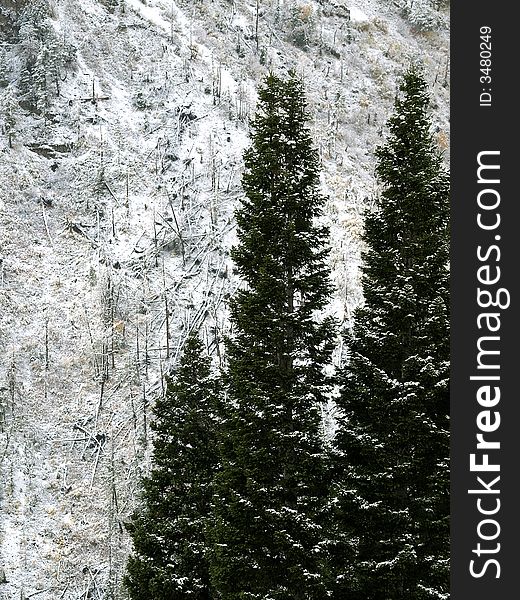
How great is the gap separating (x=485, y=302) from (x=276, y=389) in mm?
6046

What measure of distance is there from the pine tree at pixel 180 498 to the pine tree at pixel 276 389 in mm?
2594

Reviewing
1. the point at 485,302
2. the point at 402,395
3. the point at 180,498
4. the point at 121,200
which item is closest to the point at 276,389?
the point at 402,395

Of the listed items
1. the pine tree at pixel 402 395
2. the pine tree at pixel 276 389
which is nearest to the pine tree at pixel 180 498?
the pine tree at pixel 276 389

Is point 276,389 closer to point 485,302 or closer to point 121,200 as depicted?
point 485,302

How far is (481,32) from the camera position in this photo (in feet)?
27.6

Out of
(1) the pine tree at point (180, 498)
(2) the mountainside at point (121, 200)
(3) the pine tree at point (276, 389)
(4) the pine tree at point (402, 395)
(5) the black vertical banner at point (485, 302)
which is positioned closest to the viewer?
(5) the black vertical banner at point (485, 302)

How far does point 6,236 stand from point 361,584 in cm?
3098

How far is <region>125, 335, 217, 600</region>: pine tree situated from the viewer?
16656mm

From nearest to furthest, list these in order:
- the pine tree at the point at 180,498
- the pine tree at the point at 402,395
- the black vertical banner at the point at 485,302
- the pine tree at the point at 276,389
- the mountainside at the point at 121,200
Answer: the black vertical banner at the point at 485,302, the pine tree at the point at 402,395, the pine tree at the point at 276,389, the pine tree at the point at 180,498, the mountainside at the point at 121,200

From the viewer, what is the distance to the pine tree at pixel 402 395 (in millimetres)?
12852

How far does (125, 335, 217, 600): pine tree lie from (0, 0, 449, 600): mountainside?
437 inches

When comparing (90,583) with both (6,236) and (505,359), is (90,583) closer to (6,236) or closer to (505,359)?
(6,236)

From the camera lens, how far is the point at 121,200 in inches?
1660

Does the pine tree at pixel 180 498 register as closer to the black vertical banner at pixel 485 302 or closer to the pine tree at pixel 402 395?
the pine tree at pixel 402 395
